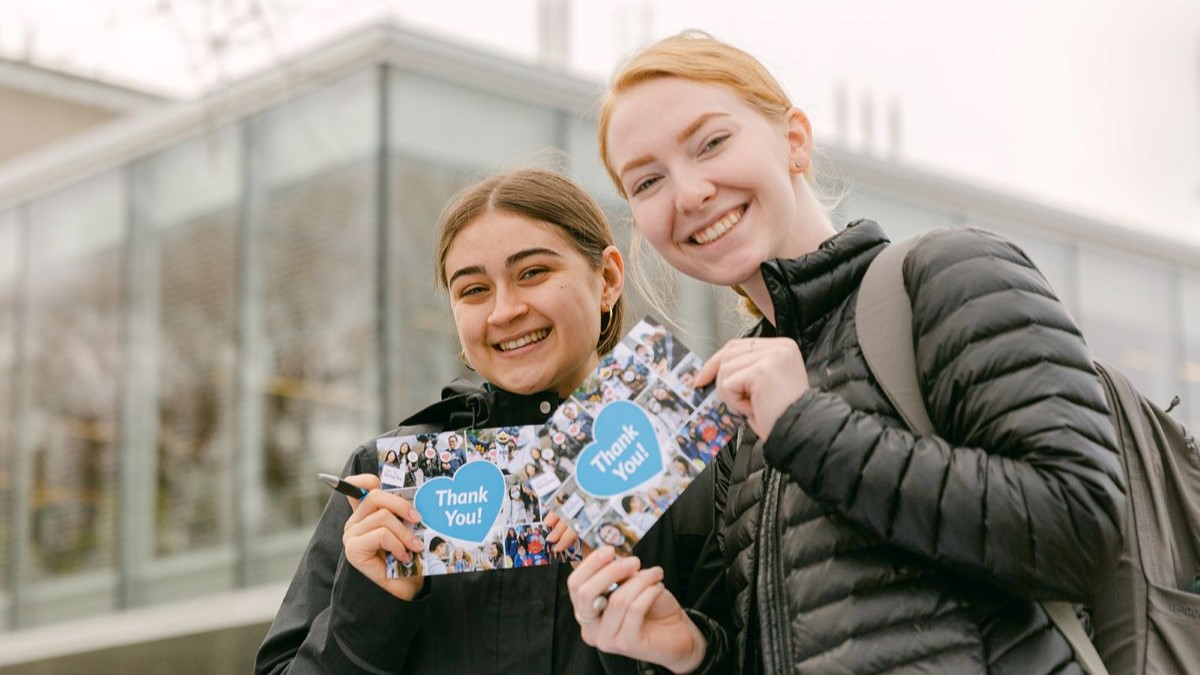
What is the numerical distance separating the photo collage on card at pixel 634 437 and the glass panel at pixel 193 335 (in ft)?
33.2

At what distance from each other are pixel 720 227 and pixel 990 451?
0.57 meters

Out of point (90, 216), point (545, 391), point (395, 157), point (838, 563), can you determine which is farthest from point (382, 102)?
point (838, 563)

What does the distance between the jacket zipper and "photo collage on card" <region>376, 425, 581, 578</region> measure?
32 centimetres

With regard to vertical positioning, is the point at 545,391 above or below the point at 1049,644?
above

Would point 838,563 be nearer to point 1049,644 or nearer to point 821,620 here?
point 821,620

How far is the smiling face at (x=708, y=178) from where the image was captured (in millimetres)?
2270

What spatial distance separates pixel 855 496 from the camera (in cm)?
194

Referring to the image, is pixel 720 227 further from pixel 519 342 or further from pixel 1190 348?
pixel 1190 348

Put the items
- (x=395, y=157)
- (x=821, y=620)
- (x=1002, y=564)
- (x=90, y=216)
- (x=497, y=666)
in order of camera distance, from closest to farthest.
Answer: (x=1002, y=564) → (x=821, y=620) → (x=497, y=666) → (x=395, y=157) → (x=90, y=216)

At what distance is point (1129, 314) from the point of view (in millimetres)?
15281

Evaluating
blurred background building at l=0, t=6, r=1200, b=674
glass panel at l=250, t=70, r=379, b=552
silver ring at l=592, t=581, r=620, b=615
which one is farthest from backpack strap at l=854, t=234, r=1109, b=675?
glass panel at l=250, t=70, r=379, b=552

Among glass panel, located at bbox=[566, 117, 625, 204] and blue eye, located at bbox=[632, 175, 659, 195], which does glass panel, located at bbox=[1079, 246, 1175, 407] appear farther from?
blue eye, located at bbox=[632, 175, 659, 195]

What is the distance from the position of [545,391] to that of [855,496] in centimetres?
90

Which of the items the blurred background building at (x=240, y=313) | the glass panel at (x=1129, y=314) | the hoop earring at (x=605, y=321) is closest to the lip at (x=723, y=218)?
the hoop earring at (x=605, y=321)
